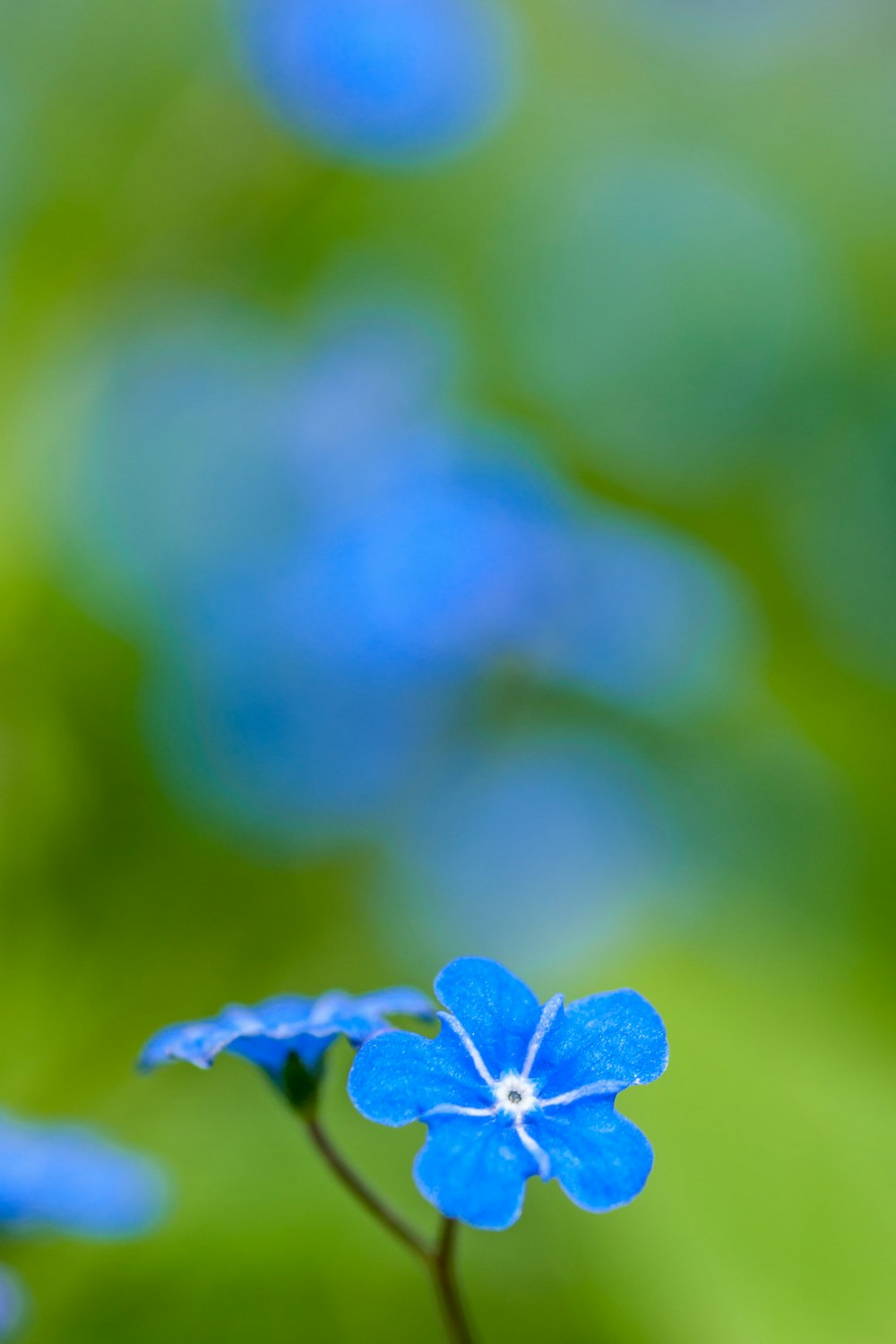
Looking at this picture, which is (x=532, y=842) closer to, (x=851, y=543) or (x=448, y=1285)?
(x=851, y=543)

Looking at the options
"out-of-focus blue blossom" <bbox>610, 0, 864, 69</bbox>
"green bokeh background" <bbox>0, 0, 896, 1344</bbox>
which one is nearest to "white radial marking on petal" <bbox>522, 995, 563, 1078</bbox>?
"green bokeh background" <bbox>0, 0, 896, 1344</bbox>

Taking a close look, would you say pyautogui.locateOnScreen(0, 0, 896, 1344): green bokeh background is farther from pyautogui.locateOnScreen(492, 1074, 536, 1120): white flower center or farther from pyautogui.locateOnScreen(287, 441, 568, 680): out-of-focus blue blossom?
pyautogui.locateOnScreen(492, 1074, 536, 1120): white flower center

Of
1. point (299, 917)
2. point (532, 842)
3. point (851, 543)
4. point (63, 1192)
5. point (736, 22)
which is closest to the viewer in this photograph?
point (63, 1192)

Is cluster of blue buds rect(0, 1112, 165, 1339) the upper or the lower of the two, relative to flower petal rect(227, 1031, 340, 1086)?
lower

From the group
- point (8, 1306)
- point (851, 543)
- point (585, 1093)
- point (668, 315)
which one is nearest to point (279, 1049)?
point (585, 1093)

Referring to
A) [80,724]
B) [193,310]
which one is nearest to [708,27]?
[193,310]

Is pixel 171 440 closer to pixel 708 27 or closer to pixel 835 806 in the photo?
pixel 835 806

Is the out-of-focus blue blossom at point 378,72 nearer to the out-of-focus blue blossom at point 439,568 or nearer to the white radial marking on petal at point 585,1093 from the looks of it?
the out-of-focus blue blossom at point 439,568
